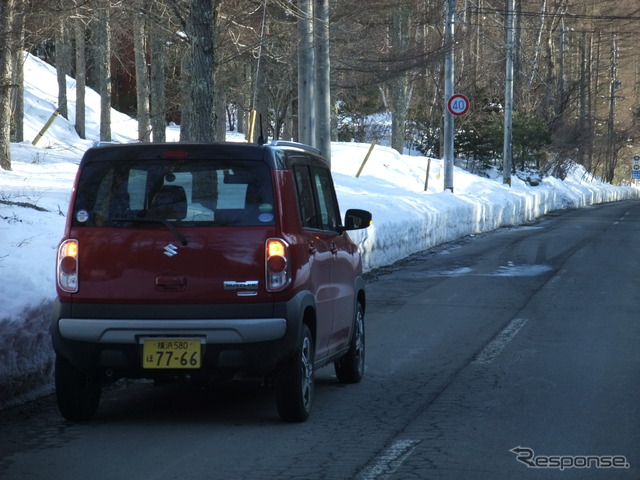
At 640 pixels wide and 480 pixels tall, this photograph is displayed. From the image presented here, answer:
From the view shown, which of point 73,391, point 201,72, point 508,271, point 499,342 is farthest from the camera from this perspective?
point 508,271

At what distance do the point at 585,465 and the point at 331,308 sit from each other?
2.45 metres

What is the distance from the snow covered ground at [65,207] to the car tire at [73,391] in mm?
766

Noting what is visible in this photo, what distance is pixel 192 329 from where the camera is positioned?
661cm

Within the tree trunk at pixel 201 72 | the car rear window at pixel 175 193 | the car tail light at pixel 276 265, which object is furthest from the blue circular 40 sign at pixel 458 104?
the car tail light at pixel 276 265

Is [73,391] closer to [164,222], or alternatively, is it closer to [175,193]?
[164,222]

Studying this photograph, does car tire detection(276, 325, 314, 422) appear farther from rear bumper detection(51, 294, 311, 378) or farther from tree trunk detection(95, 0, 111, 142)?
tree trunk detection(95, 0, 111, 142)

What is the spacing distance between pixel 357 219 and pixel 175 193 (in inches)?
84.3

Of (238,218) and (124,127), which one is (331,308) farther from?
(124,127)

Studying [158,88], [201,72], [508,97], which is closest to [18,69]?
[158,88]

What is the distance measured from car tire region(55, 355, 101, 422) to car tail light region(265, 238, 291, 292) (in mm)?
1456

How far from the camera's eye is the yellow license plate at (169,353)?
6.64 meters

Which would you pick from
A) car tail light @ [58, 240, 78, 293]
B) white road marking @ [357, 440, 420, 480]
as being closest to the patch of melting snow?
white road marking @ [357, 440, 420, 480]

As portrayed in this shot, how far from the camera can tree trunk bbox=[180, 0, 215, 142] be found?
14.7 metres

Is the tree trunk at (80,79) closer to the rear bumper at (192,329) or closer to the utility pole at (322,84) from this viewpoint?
the utility pole at (322,84)
